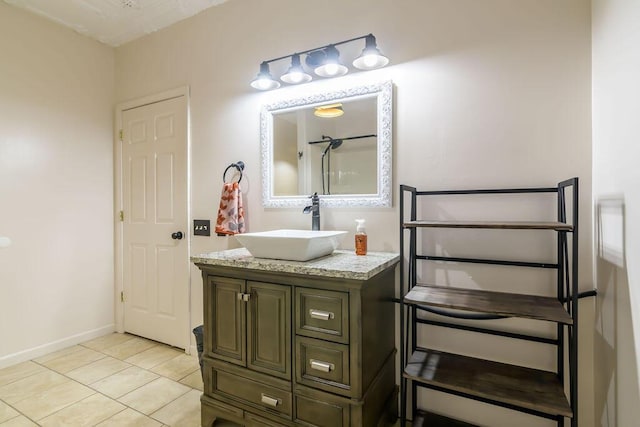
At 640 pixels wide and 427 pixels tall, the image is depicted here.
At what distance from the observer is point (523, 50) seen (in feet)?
5.13

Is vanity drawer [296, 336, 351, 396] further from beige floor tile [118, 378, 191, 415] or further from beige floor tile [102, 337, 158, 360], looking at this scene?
beige floor tile [102, 337, 158, 360]

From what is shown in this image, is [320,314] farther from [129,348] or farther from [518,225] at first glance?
[129,348]

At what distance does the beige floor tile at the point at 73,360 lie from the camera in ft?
7.89

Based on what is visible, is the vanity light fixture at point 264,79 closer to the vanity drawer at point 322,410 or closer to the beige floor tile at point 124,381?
the vanity drawer at point 322,410

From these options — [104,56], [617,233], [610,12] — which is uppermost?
[104,56]

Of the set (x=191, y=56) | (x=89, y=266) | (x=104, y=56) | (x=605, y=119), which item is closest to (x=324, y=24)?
(x=191, y=56)

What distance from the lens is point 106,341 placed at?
289cm

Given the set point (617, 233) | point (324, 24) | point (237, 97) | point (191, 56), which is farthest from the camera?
point (191, 56)

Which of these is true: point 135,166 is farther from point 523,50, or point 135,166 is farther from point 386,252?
point 523,50

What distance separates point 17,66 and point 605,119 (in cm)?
375

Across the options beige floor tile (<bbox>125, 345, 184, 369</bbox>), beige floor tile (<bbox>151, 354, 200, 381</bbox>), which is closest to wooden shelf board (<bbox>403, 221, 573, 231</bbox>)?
beige floor tile (<bbox>151, 354, 200, 381</bbox>)

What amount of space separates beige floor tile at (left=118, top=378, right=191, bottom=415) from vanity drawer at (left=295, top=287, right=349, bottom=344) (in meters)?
1.16

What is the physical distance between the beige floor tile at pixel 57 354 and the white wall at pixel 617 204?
3.51 meters

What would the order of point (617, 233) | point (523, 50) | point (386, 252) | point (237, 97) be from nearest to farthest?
point (617, 233), point (523, 50), point (386, 252), point (237, 97)
